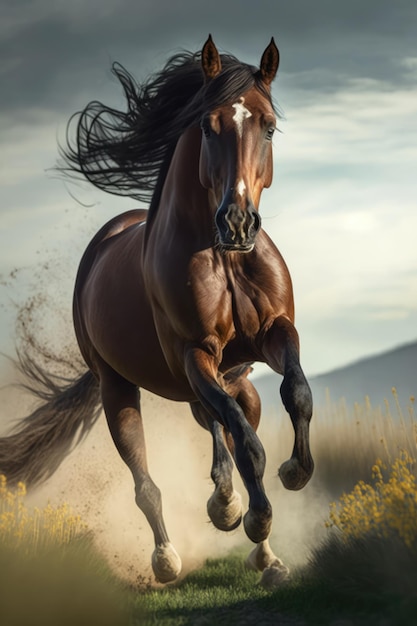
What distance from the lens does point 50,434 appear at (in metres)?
9.77

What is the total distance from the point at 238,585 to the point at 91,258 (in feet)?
10.4

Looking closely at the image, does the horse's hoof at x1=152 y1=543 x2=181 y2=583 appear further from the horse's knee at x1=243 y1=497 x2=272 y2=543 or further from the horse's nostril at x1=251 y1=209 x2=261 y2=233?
the horse's nostril at x1=251 y1=209 x2=261 y2=233

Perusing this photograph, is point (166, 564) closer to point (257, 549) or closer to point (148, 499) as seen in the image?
point (148, 499)

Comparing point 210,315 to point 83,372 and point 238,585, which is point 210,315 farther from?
point 83,372

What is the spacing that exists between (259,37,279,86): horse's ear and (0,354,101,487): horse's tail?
422cm

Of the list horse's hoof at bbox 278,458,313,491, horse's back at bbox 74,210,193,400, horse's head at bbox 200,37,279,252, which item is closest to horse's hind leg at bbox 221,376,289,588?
horse's back at bbox 74,210,193,400

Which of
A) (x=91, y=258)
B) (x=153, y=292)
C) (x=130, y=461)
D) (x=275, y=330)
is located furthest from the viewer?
(x=91, y=258)

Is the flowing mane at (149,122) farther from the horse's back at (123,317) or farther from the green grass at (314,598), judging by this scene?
the green grass at (314,598)

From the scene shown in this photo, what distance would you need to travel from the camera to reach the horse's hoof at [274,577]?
24.0 feet

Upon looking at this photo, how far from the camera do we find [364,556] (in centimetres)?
650

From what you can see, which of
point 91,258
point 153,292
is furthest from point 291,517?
point 153,292

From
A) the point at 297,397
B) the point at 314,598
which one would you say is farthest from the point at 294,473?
the point at 314,598

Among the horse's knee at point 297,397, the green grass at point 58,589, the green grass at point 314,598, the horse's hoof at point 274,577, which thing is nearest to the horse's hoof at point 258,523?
the horse's knee at point 297,397

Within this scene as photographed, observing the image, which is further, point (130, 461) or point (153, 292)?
point (130, 461)
